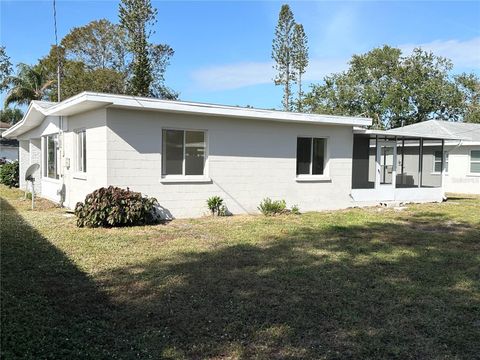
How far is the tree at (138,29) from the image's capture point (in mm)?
27797

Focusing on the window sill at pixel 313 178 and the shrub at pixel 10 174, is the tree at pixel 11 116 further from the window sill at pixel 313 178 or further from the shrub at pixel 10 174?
the window sill at pixel 313 178

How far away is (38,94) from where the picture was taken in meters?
39.9

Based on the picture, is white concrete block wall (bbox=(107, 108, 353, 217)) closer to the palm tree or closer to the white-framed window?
the white-framed window

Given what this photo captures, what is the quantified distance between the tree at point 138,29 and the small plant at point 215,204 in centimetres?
1798

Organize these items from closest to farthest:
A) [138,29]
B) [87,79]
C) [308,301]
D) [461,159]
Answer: [308,301]
[461,159]
[138,29]
[87,79]

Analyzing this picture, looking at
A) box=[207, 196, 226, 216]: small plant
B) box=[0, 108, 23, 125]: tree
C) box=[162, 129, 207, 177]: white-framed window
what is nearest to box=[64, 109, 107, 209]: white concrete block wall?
box=[162, 129, 207, 177]: white-framed window

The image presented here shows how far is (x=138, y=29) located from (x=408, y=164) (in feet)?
62.0

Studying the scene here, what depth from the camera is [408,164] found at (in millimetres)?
19719

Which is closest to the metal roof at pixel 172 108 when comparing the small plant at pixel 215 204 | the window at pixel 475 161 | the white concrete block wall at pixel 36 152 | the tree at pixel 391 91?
the small plant at pixel 215 204

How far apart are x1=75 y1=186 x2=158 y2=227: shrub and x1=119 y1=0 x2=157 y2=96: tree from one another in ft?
62.3

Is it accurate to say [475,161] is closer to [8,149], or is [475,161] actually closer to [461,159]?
[461,159]

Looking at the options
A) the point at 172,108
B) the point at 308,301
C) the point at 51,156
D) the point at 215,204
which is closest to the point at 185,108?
the point at 172,108

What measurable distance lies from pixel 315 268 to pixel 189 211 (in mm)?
5710

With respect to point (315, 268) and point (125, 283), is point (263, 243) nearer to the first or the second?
point (315, 268)
